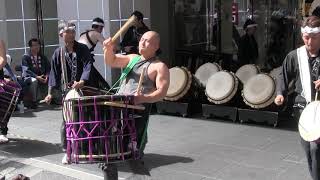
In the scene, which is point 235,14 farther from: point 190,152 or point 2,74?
point 2,74

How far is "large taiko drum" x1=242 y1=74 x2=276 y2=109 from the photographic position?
7.46 meters

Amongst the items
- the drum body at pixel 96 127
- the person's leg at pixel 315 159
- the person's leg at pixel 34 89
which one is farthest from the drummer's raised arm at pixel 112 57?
the person's leg at pixel 34 89

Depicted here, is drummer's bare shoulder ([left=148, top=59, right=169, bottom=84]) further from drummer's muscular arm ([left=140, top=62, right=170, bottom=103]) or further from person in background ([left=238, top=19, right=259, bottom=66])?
person in background ([left=238, top=19, right=259, bottom=66])

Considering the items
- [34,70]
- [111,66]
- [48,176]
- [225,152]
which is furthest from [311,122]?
[34,70]

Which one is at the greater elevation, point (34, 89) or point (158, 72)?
point (158, 72)

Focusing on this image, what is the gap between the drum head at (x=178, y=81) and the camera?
26.9 ft

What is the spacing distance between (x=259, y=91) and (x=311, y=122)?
3.52 metres

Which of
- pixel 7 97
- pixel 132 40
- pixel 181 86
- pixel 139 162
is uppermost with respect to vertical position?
pixel 132 40

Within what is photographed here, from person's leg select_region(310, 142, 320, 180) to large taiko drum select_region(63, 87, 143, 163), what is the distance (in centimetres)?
152

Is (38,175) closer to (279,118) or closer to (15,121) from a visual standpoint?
(15,121)

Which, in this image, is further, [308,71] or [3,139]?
[3,139]

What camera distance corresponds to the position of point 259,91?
24.9ft

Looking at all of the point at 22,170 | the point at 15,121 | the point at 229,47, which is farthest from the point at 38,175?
the point at 229,47

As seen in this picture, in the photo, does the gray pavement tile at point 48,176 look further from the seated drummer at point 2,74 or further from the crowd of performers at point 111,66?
the seated drummer at point 2,74
